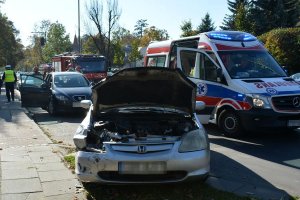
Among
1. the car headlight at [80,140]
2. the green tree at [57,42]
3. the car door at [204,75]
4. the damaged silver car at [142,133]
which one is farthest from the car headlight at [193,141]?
the green tree at [57,42]

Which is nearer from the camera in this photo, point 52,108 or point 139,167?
point 139,167

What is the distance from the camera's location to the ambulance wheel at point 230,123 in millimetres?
9992

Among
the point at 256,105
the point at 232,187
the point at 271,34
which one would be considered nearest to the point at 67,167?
the point at 232,187

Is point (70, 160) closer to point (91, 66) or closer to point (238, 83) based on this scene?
point (238, 83)

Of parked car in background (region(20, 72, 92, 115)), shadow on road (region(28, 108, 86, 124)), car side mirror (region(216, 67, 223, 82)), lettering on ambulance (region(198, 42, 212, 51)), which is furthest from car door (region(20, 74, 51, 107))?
car side mirror (region(216, 67, 223, 82))

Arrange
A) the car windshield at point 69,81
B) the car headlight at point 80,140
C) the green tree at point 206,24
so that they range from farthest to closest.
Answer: the green tree at point 206,24, the car windshield at point 69,81, the car headlight at point 80,140

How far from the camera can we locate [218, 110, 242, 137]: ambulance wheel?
9992 mm

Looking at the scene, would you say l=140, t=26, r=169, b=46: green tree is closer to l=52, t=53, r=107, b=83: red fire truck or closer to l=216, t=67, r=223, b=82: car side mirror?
l=52, t=53, r=107, b=83: red fire truck

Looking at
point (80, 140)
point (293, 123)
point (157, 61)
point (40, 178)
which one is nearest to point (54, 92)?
point (157, 61)

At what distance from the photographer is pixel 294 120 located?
31.4ft

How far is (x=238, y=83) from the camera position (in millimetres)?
10000

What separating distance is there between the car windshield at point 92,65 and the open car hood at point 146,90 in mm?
19192

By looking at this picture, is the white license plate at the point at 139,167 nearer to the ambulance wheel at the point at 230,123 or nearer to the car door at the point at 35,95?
the ambulance wheel at the point at 230,123

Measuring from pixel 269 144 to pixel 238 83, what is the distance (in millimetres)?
1543
